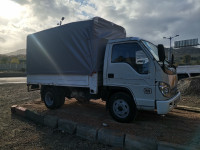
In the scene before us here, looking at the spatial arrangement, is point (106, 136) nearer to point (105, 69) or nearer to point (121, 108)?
point (121, 108)

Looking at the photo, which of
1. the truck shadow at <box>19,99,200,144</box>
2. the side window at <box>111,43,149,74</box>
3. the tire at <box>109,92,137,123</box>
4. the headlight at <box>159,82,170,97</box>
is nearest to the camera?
the truck shadow at <box>19,99,200,144</box>

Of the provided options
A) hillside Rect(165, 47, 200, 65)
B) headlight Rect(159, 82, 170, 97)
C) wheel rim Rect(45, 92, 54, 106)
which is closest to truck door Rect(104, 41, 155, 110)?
headlight Rect(159, 82, 170, 97)

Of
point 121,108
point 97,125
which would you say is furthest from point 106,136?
point 121,108

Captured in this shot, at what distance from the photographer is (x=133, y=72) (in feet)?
13.7

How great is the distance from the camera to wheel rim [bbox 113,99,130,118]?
14.2 ft

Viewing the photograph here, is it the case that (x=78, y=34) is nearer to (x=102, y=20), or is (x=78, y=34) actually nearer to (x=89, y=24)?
(x=89, y=24)

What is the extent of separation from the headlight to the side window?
50 centimetres

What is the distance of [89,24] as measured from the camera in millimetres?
4793

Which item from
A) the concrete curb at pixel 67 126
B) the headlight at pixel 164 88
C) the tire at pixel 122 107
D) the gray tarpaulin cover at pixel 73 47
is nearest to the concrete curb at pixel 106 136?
the concrete curb at pixel 67 126

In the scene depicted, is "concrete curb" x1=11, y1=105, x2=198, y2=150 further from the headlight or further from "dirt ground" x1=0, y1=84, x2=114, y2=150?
the headlight

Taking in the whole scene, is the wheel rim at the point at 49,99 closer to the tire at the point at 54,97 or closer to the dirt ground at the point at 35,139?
the tire at the point at 54,97

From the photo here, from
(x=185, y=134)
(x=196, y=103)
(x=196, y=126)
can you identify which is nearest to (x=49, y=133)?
(x=185, y=134)

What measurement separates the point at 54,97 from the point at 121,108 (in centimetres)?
281

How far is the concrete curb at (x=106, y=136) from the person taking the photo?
3.19m
